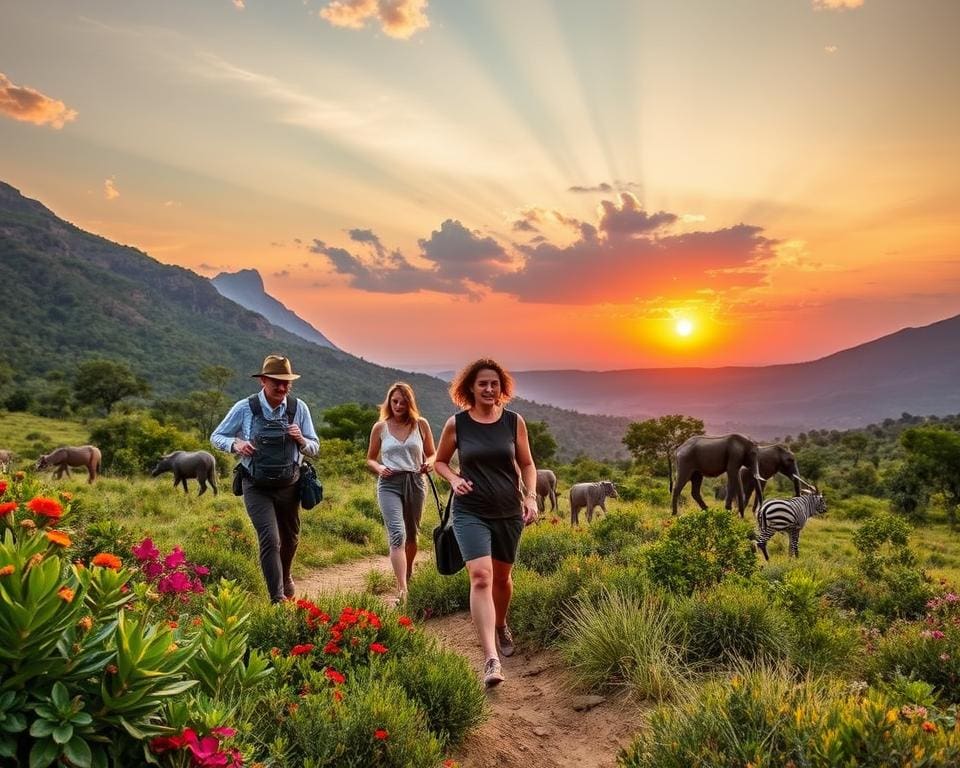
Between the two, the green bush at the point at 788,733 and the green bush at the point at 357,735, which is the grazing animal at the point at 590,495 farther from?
the green bush at the point at 357,735

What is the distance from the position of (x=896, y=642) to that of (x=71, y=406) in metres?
63.3

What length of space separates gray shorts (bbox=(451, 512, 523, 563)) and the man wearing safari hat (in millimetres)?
1948

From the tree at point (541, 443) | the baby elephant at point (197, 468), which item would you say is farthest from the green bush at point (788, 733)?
the tree at point (541, 443)

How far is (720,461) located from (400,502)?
12240 millimetres

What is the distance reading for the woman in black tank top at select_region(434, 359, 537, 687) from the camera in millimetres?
5090

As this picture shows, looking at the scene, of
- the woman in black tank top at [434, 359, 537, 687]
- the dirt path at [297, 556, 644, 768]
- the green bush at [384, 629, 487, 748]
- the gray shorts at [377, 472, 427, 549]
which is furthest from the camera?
the gray shorts at [377, 472, 427, 549]

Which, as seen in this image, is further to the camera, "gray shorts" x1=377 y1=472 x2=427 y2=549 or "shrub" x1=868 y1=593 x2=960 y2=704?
"gray shorts" x1=377 y1=472 x2=427 y2=549

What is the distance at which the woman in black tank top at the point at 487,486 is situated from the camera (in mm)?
5090

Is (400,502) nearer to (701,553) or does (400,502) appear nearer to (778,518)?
(701,553)

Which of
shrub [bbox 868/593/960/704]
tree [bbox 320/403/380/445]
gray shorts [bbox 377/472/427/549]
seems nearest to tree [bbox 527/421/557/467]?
tree [bbox 320/403/380/445]

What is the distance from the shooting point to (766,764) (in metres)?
2.76

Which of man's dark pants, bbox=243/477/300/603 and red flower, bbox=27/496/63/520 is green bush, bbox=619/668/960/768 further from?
man's dark pants, bbox=243/477/300/603

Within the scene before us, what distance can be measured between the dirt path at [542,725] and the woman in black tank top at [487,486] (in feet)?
1.77

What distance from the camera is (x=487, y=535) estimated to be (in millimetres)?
5211
